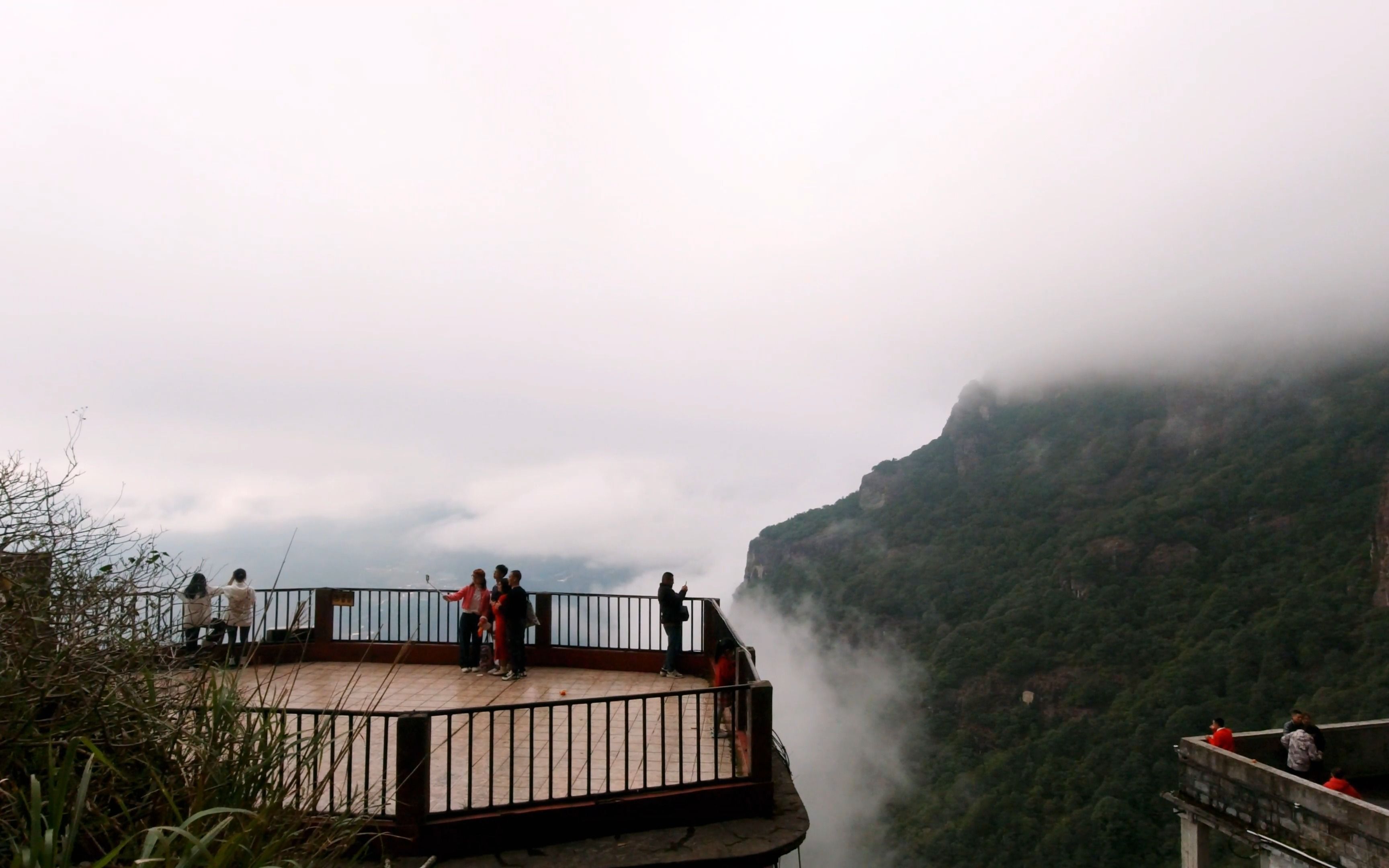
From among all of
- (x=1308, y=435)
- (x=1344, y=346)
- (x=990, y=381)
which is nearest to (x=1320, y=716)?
(x=1308, y=435)

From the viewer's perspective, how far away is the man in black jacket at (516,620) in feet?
38.9

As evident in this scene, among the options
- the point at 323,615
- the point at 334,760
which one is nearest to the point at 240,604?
the point at 323,615

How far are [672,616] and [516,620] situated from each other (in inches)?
92.3

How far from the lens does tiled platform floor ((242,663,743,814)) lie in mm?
6641

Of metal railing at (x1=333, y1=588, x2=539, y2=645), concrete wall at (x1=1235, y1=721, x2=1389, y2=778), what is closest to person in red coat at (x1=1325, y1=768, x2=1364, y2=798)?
concrete wall at (x1=1235, y1=721, x2=1389, y2=778)

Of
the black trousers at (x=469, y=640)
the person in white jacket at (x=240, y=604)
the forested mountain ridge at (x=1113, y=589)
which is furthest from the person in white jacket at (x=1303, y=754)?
the forested mountain ridge at (x=1113, y=589)

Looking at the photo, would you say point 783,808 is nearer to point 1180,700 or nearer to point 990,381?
point 1180,700

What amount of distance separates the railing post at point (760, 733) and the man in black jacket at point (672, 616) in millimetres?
4458

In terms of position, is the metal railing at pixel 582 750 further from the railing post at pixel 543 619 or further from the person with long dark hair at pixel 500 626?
the railing post at pixel 543 619

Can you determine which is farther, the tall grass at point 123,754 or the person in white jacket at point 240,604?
the person in white jacket at point 240,604

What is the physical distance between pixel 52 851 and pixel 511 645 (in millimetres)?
9878

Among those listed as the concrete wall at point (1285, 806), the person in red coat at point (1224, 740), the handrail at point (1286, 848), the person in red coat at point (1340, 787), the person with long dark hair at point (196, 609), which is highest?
the person with long dark hair at point (196, 609)

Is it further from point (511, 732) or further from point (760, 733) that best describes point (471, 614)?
point (760, 733)

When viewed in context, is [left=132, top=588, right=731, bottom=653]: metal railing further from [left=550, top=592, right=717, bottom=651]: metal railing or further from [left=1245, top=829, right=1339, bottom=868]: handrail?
[left=1245, top=829, right=1339, bottom=868]: handrail
